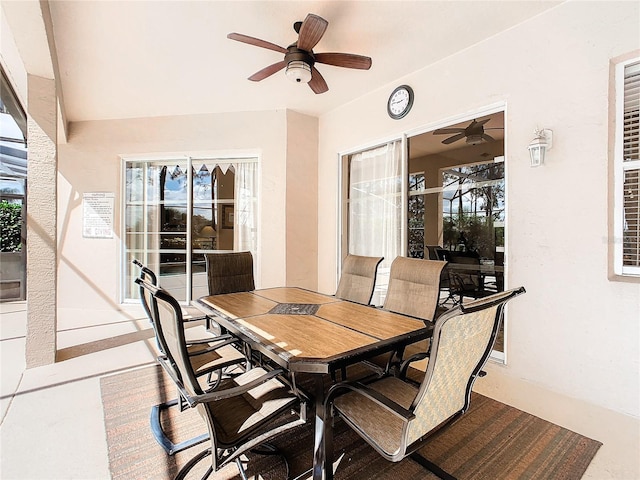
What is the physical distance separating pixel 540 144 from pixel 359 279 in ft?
6.07

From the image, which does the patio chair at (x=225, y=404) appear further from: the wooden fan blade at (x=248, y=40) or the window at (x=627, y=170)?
the window at (x=627, y=170)

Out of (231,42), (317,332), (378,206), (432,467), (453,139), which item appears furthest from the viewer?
(378,206)

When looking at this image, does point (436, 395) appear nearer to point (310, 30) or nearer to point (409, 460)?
point (409, 460)

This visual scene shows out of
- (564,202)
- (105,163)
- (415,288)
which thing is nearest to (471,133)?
(564,202)

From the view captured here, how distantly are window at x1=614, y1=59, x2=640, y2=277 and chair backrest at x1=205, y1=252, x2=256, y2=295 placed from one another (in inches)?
124

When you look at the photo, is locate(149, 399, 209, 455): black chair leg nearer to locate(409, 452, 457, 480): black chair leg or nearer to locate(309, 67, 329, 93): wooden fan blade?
locate(409, 452, 457, 480): black chair leg

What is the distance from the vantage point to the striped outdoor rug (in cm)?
171

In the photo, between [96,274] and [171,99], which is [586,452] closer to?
[171,99]

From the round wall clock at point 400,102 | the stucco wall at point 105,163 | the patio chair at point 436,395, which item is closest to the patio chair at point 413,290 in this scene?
the patio chair at point 436,395

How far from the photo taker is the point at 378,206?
169 inches

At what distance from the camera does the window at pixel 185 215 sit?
5090mm

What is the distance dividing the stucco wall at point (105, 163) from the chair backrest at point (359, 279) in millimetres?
2051

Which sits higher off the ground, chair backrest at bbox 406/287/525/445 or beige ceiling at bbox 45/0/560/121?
beige ceiling at bbox 45/0/560/121

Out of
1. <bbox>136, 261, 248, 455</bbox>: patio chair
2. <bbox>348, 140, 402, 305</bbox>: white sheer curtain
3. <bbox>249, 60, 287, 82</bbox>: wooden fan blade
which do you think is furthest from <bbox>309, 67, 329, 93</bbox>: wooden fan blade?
<bbox>136, 261, 248, 455</bbox>: patio chair
